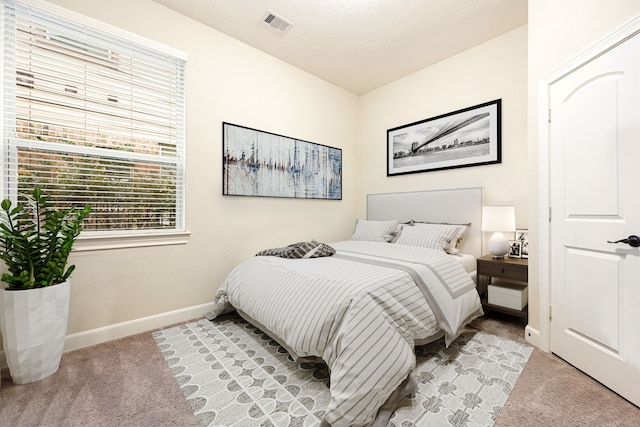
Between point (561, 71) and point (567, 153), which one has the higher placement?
point (561, 71)

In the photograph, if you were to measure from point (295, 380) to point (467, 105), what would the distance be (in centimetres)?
331

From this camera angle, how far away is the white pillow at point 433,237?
284cm

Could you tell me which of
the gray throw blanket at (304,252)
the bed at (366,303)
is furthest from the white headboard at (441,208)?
the gray throw blanket at (304,252)

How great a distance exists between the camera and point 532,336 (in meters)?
2.12

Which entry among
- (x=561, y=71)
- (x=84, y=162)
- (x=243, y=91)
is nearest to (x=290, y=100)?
(x=243, y=91)

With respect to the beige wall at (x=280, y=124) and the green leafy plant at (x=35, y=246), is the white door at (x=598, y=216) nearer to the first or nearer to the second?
the beige wall at (x=280, y=124)

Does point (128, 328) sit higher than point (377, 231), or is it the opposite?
point (377, 231)

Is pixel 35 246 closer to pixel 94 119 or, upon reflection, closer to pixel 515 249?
pixel 94 119

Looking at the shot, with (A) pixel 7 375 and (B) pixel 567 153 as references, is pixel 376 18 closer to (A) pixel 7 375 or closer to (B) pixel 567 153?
(B) pixel 567 153

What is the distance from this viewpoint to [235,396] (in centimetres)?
153

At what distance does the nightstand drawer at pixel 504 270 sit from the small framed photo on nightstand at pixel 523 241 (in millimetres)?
388

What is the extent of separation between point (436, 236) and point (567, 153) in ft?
4.25

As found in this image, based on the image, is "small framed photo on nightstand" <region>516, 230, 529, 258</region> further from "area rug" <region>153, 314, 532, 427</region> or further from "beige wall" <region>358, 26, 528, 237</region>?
"area rug" <region>153, 314, 532, 427</region>

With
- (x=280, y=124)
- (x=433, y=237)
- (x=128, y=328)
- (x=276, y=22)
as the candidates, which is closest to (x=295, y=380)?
(x=128, y=328)
